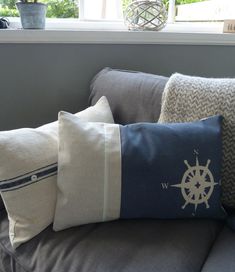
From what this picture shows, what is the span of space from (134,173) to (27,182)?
309 millimetres

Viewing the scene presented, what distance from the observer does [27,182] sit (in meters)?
0.86

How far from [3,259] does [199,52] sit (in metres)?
1.31

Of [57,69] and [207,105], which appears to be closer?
[207,105]

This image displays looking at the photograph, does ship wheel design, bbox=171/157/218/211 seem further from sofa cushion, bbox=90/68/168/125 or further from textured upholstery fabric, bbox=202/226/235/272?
sofa cushion, bbox=90/68/168/125

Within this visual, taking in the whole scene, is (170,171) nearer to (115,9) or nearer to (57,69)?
(57,69)

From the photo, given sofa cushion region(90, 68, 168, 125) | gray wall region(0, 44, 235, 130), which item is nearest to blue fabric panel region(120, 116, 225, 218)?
sofa cushion region(90, 68, 168, 125)

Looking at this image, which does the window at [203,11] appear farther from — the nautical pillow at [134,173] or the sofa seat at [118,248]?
the sofa seat at [118,248]

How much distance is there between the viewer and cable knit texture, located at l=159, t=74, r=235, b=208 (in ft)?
3.30

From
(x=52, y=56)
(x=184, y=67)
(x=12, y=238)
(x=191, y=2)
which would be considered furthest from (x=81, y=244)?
(x=191, y=2)

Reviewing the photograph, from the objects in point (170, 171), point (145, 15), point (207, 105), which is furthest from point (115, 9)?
point (170, 171)

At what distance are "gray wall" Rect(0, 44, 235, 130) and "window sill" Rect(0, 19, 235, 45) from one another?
0.03m

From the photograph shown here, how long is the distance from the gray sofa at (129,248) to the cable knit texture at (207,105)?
171 millimetres

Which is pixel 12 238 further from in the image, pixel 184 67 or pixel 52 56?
pixel 184 67

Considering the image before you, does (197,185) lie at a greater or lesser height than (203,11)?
lesser
